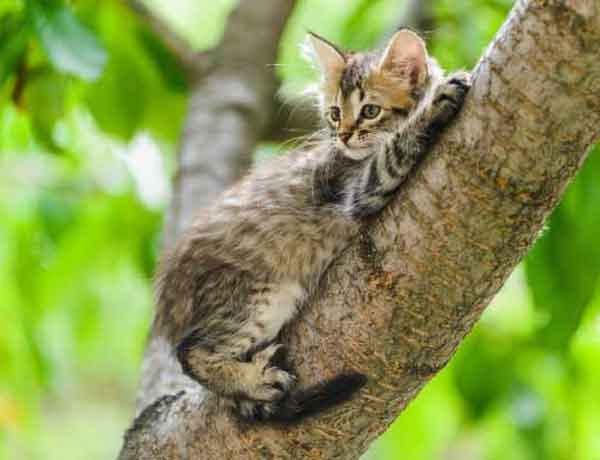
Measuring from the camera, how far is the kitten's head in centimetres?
284

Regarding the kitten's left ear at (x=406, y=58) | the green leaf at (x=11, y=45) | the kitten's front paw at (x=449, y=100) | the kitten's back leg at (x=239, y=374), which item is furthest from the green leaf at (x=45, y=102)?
the kitten's front paw at (x=449, y=100)

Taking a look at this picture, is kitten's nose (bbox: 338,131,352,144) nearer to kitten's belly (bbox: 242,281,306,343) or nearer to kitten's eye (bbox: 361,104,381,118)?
kitten's eye (bbox: 361,104,381,118)

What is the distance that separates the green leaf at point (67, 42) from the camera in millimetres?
2998

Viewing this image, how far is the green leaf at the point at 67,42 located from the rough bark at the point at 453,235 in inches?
45.4

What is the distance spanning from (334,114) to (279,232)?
0.43 metres

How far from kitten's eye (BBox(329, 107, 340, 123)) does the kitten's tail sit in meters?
1.00

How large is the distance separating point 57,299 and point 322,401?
2151 mm

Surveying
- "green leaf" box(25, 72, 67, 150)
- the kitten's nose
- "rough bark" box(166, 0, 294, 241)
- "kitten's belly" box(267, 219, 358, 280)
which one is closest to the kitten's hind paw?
"kitten's belly" box(267, 219, 358, 280)

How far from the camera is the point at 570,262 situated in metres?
3.17

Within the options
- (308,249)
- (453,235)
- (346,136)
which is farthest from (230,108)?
(453,235)

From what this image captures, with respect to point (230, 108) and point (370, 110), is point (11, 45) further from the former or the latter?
point (370, 110)

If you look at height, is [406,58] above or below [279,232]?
above

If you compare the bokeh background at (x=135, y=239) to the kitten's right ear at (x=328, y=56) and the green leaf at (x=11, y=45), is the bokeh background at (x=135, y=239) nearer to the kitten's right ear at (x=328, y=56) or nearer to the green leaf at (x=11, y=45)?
the green leaf at (x=11, y=45)

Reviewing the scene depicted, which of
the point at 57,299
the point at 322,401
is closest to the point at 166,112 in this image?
the point at 57,299
